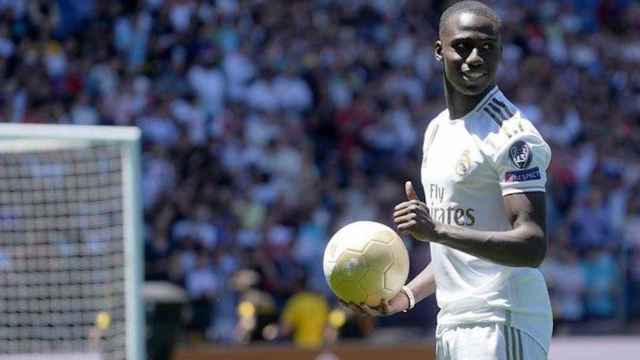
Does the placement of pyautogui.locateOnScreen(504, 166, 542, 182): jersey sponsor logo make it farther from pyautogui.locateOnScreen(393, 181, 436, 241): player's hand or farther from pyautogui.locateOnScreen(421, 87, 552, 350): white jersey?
pyautogui.locateOnScreen(393, 181, 436, 241): player's hand

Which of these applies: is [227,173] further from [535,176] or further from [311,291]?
[535,176]

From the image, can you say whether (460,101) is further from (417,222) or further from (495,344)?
(495,344)

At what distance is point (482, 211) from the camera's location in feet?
16.6

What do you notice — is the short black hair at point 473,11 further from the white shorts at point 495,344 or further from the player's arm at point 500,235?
the white shorts at point 495,344

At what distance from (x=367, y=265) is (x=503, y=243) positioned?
0.68 m

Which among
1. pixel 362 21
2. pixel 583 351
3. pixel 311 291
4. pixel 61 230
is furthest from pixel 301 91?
pixel 61 230

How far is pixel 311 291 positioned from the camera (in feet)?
49.3

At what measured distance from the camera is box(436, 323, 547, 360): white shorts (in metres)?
5.02

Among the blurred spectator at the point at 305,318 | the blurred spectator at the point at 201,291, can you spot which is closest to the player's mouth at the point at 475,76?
the blurred spectator at the point at 201,291

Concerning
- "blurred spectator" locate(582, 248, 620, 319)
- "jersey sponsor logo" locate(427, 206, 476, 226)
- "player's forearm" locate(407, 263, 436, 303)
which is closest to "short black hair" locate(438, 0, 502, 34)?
"jersey sponsor logo" locate(427, 206, 476, 226)

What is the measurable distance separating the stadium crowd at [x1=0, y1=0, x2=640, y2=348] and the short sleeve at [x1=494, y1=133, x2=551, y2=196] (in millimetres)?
9446

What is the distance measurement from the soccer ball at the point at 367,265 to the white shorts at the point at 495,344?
44 cm

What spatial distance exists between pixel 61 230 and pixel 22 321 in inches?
22.6

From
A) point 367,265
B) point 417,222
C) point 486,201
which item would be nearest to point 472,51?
point 486,201
